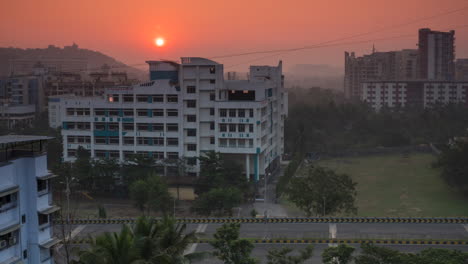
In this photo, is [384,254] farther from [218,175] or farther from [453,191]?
[453,191]

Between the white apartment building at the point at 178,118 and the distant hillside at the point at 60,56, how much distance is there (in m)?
37.3

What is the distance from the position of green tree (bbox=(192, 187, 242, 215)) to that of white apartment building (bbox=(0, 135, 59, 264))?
682 centimetres

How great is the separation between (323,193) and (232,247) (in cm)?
516

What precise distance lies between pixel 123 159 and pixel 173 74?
121 inches

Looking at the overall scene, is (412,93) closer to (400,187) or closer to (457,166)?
(400,187)

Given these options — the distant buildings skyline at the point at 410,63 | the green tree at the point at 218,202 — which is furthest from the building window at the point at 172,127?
the distant buildings skyline at the point at 410,63

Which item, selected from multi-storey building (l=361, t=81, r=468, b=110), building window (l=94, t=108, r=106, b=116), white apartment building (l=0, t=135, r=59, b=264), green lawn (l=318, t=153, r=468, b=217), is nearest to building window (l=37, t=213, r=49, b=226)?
white apartment building (l=0, t=135, r=59, b=264)

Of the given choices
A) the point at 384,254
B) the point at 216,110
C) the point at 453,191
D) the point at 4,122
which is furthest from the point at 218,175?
the point at 4,122

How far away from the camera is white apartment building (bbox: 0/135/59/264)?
21.0 ft

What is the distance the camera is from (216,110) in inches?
692

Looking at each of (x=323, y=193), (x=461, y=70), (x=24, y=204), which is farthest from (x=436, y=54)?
(x=24, y=204)

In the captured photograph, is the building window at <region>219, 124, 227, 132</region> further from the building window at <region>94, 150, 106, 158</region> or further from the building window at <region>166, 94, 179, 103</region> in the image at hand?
the building window at <region>94, 150, 106, 158</region>

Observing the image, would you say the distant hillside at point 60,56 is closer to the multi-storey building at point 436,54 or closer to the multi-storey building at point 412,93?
the multi-storey building at point 412,93

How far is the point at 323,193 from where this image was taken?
39.6 ft
